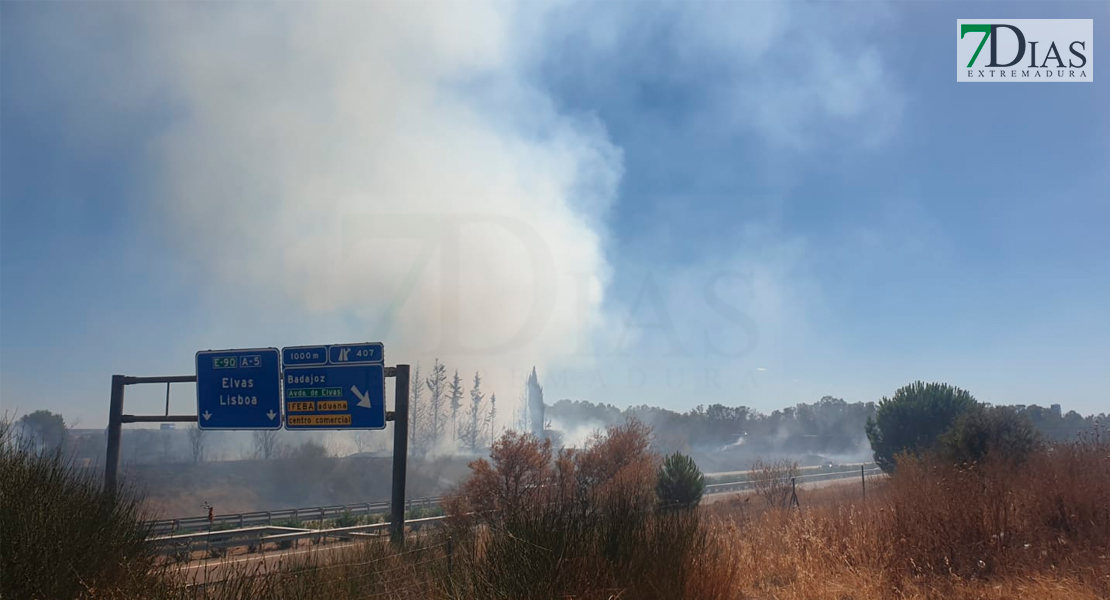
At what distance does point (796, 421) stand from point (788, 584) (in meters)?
137

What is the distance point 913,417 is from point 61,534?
41.2 meters

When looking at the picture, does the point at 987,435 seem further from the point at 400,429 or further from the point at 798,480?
the point at 798,480

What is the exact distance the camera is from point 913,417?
39.9 metres

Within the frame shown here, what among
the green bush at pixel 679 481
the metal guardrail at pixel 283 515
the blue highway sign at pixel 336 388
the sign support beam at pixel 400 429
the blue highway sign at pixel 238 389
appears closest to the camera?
the sign support beam at pixel 400 429

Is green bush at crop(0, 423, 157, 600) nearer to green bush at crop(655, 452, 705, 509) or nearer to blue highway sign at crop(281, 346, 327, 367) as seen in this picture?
blue highway sign at crop(281, 346, 327, 367)

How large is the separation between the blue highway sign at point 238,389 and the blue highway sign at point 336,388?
37 centimetres

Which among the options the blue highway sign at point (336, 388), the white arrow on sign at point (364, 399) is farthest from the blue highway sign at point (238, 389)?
the white arrow on sign at point (364, 399)

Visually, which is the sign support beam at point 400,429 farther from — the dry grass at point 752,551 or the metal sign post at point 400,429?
the dry grass at point 752,551

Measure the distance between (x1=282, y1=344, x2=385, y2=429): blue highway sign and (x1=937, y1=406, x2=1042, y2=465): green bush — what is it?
15.7 m

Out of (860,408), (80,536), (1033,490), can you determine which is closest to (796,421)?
(860,408)

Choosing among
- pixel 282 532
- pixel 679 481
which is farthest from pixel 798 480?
pixel 282 532

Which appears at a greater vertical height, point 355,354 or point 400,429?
point 355,354

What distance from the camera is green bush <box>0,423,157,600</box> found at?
6086 mm

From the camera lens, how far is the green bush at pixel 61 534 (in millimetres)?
6086
